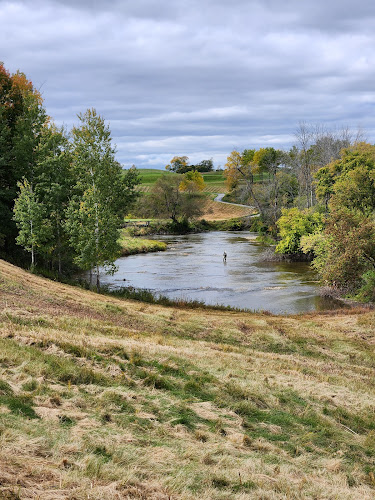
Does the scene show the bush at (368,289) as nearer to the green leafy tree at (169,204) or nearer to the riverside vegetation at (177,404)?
the riverside vegetation at (177,404)

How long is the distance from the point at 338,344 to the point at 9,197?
2889cm

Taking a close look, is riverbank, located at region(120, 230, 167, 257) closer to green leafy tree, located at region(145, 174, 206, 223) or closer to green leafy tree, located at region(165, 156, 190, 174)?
green leafy tree, located at region(145, 174, 206, 223)

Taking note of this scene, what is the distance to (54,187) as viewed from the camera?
36.3m

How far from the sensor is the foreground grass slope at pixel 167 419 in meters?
6.36

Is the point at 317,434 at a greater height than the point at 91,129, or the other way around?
the point at 91,129

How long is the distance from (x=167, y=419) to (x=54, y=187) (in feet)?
99.5

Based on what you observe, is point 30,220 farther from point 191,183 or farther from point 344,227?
point 191,183

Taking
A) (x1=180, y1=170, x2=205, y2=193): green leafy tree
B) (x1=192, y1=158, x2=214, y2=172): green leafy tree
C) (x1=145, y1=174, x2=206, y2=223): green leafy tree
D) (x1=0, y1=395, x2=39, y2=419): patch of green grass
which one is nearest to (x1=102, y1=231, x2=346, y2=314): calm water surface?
(x1=0, y1=395, x2=39, y2=419): patch of green grass

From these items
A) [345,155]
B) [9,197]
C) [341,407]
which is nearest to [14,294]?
[341,407]

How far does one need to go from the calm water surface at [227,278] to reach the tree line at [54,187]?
7061 millimetres

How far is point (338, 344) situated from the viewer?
21.6 m

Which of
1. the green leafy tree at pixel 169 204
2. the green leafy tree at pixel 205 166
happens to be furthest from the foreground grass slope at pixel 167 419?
the green leafy tree at pixel 205 166

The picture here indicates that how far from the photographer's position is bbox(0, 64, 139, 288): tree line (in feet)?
112

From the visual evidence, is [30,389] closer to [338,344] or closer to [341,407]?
[341,407]
